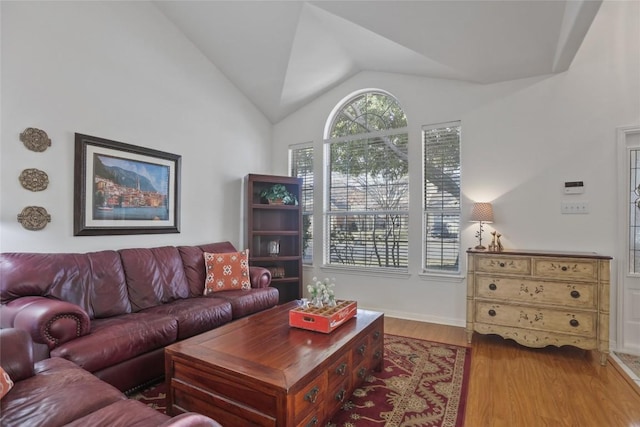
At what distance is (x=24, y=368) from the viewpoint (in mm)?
1510

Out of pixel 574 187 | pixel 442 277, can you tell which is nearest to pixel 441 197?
pixel 442 277

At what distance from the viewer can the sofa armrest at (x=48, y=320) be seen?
1.88 meters

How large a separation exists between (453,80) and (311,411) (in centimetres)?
369

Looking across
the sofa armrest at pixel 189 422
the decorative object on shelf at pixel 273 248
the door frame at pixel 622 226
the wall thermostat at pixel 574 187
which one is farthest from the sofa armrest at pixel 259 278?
the door frame at pixel 622 226

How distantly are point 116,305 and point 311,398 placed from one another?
193 cm

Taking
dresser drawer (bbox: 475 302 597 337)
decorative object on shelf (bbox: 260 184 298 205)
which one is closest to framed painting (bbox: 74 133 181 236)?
decorative object on shelf (bbox: 260 184 298 205)

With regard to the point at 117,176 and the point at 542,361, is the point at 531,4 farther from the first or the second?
the point at 117,176

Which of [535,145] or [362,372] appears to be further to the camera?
[535,145]

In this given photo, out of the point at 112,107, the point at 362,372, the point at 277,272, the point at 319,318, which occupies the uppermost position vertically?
the point at 112,107

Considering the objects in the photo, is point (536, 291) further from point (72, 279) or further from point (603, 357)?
point (72, 279)

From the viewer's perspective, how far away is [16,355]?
150 cm

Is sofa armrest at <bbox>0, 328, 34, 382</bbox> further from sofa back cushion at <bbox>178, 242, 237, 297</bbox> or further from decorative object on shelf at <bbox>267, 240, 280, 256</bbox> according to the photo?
decorative object on shelf at <bbox>267, 240, 280, 256</bbox>

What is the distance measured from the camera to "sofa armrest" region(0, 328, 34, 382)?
146 cm

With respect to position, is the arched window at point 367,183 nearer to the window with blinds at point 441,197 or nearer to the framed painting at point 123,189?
the window with blinds at point 441,197
